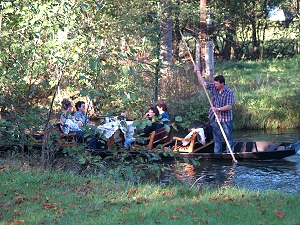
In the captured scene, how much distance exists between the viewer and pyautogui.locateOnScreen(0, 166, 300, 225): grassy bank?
651 cm

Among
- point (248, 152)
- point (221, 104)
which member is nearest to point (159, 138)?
point (221, 104)

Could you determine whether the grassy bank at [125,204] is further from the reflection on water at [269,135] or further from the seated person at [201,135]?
the reflection on water at [269,135]

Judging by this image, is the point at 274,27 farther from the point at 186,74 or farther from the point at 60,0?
the point at 60,0

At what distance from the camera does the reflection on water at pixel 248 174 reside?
11062 mm

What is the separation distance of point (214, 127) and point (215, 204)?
20.8ft

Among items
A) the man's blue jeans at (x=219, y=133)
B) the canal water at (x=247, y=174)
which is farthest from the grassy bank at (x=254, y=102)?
the canal water at (x=247, y=174)

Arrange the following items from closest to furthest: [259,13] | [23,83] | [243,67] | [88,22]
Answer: [23,83], [88,22], [243,67], [259,13]

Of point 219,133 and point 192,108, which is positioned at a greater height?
point 192,108

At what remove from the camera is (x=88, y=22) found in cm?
1141

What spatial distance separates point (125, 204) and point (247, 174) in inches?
216


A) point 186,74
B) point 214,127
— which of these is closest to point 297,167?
point 214,127

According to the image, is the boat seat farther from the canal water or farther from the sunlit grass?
the sunlit grass

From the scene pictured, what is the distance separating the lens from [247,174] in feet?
40.3

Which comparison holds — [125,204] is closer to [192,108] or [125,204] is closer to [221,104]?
[221,104]
